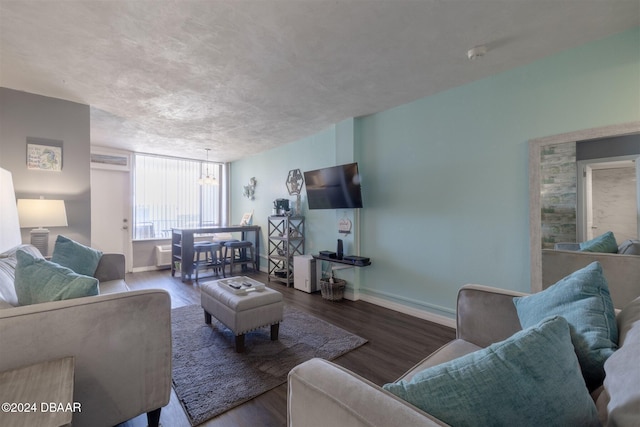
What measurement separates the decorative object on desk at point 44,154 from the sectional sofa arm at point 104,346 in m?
2.57

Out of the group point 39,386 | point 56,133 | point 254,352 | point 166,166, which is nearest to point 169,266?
point 166,166

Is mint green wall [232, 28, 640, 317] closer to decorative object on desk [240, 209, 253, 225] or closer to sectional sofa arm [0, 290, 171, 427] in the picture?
sectional sofa arm [0, 290, 171, 427]

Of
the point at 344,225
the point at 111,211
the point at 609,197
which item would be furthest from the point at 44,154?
the point at 609,197

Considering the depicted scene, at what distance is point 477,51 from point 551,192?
1.32 m

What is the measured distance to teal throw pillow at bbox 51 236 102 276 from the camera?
2328 mm

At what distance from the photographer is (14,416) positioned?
792 millimetres

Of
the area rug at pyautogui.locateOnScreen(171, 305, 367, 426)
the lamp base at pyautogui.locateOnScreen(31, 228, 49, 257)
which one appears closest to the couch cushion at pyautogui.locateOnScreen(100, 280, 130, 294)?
the area rug at pyautogui.locateOnScreen(171, 305, 367, 426)

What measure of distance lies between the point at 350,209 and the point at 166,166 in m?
4.42

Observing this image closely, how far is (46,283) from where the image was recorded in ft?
4.49

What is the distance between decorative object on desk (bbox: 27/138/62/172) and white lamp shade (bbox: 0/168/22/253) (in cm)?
96

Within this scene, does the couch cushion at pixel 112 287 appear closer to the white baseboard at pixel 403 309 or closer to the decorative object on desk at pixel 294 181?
the white baseboard at pixel 403 309

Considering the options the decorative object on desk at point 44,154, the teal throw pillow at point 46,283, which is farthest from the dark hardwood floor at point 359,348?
the decorative object on desk at point 44,154

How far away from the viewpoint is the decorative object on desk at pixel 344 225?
373cm

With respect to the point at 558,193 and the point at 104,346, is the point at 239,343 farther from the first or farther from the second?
the point at 558,193
